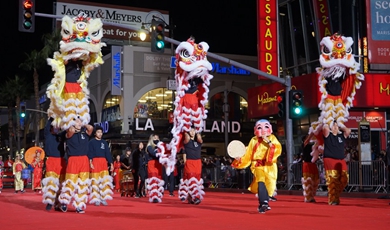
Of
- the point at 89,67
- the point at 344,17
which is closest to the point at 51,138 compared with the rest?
the point at 89,67

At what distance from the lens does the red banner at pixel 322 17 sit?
1258 inches

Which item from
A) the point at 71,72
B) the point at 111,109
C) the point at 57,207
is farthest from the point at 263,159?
the point at 111,109

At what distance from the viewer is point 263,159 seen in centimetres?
1227

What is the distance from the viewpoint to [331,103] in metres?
15.7

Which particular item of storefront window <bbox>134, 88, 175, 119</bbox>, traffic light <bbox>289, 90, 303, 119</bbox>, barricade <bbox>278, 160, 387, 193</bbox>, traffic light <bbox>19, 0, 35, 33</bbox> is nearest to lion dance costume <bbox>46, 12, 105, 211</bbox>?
traffic light <bbox>19, 0, 35, 33</bbox>

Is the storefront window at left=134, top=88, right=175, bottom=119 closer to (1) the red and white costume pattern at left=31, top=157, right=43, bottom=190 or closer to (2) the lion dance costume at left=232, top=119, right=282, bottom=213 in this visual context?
(1) the red and white costume pattern at left=31, top=157, right=43, bottom=190

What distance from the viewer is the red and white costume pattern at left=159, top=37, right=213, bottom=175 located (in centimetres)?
1555

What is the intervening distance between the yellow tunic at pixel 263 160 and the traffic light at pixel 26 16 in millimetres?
8893

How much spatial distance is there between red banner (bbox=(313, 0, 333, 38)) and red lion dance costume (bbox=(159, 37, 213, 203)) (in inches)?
684

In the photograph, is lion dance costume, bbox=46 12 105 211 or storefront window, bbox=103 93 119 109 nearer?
lion dance costume, bbox=46 12 105 211

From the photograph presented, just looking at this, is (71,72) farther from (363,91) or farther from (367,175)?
(363,91)

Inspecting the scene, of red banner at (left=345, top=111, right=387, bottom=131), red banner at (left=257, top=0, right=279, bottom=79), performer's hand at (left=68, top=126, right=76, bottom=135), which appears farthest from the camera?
red banner at (left=257, top=0, right=279, bottom=79)

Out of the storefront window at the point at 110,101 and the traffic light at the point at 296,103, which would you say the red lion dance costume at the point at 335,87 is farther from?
the storefront window at the point at 110,101

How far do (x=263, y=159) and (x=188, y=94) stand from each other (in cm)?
396
